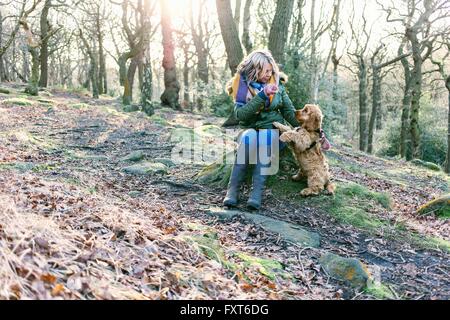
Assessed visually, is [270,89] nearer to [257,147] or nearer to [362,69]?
[257,147]

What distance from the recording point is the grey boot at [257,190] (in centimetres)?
462

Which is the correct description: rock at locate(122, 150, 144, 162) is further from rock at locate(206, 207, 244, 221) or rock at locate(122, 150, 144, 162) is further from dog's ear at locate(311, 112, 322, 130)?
dog's ear at locate(311, 112, 322, 130)

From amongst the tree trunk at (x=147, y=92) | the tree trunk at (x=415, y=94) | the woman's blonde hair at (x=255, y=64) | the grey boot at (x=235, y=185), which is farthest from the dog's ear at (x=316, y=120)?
the tree trunk at (x=415, y=94)

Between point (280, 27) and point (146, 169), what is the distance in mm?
5040

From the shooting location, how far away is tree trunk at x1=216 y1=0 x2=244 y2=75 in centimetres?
1030

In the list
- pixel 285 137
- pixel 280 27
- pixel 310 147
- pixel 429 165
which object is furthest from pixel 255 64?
pixel 429 165

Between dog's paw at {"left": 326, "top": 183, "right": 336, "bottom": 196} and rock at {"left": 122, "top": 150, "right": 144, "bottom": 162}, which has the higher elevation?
rock at {"left": 122, "top": 150, "right": 144, "bottom": 162}

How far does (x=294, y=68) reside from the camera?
→ 1080 cm

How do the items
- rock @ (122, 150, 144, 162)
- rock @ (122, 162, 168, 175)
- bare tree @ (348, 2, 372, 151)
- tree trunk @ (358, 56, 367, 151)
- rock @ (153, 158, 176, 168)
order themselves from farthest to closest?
bare tree @ (348, 2, 372, 151) < tree trunk @ (358, 56, 367, 151) < rock @ (122, 150, 144, 162) < rock @ (153, 158, 176, 168) < rock @ (122, 162, 168, 175)

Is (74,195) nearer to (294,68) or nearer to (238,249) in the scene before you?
(238,249)

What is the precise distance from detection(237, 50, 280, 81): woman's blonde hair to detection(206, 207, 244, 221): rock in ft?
5.29

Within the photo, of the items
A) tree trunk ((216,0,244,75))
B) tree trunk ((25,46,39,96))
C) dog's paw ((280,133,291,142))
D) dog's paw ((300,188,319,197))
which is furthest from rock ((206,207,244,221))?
tree trunk ((25,46,39,96))

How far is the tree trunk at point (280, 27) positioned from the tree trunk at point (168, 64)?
24.9ft
